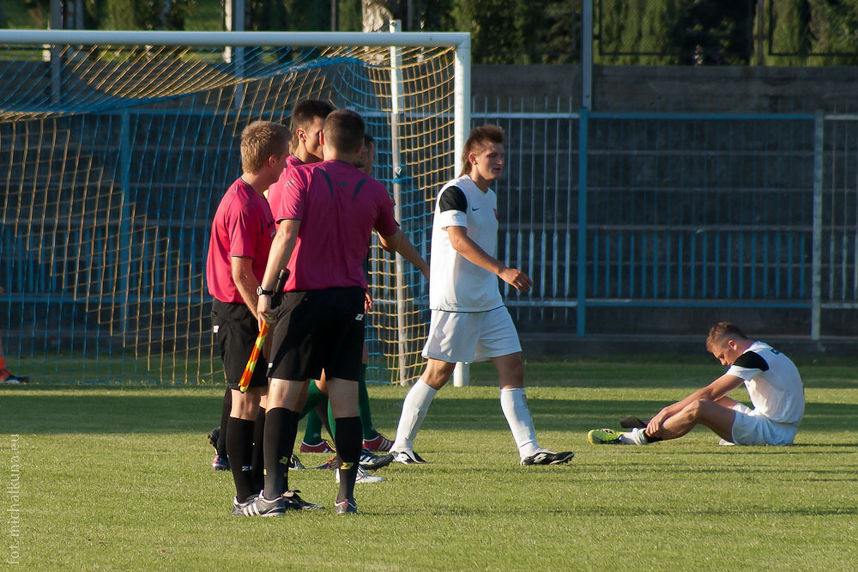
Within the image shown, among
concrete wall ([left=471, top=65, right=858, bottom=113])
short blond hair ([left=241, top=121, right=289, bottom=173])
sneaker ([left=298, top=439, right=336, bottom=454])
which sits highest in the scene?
concrete wall ([left=471, top=65, right=858, bottom=113])

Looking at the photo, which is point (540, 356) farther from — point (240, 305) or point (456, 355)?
point (240, 305)

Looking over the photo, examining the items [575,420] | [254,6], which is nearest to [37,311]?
[575,420]

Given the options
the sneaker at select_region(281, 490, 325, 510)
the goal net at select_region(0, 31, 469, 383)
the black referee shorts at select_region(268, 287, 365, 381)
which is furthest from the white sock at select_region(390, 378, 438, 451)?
the goal net at select_region(0, 31, 469, 383)

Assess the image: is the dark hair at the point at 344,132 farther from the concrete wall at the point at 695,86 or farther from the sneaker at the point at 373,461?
the concrete wall at the point at 695,86

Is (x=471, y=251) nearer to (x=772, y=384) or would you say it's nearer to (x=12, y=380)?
(x=772, y=384)

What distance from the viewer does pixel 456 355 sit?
6.85 meters

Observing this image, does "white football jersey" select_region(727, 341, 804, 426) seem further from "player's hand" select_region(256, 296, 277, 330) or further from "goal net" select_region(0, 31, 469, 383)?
"goal net" select_region(0, 31, 469, 383)

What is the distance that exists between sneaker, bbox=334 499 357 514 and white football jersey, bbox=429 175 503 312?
6.04 feet

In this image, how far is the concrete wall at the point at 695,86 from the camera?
15.2 meters

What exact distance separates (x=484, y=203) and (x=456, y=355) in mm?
890

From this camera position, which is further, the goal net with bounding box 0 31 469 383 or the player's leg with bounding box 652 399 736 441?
the goal net with bounding box 0 31 469 383

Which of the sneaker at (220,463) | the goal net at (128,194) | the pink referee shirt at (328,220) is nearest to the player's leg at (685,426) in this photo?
the sneaker at (220,463)

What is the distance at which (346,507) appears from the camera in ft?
17.3

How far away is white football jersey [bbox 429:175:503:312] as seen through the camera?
22.5ft
